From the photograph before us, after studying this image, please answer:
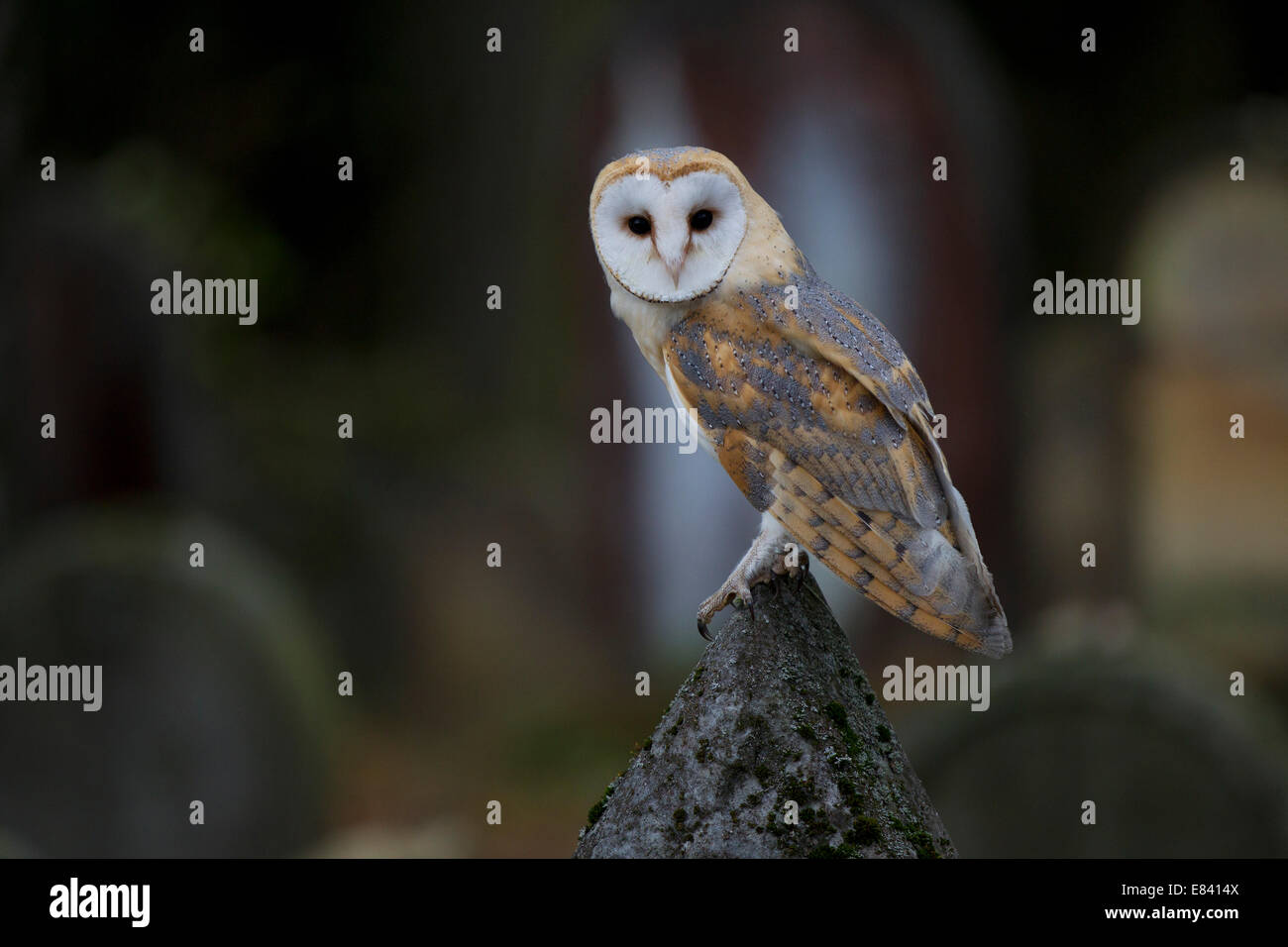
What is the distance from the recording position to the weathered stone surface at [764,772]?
249cm

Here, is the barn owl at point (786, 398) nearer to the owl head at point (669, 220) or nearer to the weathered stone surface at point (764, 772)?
the owl head at point (669, 220)

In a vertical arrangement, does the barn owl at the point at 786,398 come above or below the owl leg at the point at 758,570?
above

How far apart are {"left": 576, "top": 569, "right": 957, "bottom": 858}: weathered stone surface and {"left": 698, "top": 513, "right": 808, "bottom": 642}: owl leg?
0.04 m

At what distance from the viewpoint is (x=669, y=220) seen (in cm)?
273

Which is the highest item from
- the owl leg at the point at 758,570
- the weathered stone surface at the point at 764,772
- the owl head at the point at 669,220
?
the owl head at the point at 669,220

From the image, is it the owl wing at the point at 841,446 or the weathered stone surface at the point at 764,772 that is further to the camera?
the owl wing at the point at 841,446

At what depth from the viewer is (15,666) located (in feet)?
14.5

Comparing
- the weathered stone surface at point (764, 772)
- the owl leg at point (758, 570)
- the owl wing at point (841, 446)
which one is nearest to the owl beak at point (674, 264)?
the owl wing at point (841, 446)

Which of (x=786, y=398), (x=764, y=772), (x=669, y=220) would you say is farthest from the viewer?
(x=786, y=398)

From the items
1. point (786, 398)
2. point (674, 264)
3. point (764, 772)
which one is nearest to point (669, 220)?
point (674, 264)

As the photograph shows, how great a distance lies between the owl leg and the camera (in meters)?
2.74

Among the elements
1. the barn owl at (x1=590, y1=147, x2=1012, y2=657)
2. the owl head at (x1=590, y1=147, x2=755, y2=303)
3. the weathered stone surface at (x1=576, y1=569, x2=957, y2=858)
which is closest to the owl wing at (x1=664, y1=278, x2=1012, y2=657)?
the barn owl at (x1=590, y1=147, x2=1012, y2=657)

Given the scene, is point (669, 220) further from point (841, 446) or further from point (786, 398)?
point (841, 446)

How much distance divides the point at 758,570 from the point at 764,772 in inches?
18.8
